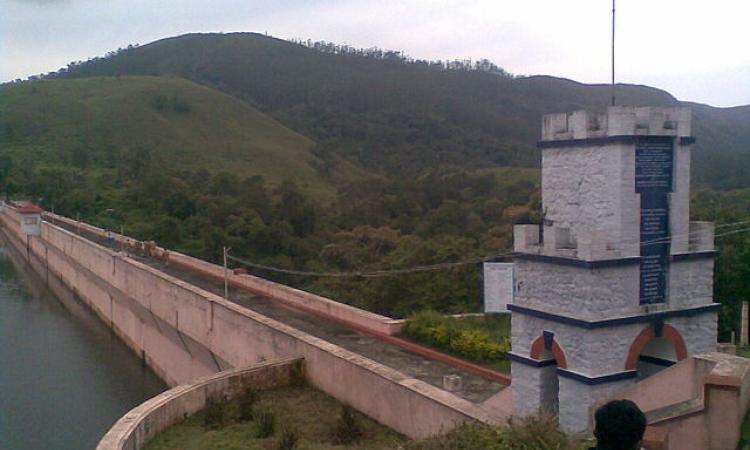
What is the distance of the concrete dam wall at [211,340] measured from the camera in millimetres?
8828

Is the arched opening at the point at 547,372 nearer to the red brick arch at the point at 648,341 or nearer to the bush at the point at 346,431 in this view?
the red brick arch at the point at 648,341

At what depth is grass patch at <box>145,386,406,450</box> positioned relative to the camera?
8656mm

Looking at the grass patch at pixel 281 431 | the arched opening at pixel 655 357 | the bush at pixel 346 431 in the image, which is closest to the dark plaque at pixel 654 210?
the arched opening at pixel 655 357

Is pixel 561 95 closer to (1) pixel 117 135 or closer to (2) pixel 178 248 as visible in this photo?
(1) pixel 117 135

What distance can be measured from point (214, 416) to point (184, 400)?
19.8 inches

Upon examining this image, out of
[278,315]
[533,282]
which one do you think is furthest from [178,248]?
[533,282]

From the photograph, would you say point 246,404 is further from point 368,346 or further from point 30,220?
point 30,220

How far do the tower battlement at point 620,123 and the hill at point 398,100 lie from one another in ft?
146

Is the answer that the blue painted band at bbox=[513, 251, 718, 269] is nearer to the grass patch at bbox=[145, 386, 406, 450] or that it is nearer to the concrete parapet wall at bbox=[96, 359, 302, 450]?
the grass patch at bbox=[145, 386, 406, 450]

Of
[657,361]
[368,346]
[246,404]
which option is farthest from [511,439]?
[368,346]

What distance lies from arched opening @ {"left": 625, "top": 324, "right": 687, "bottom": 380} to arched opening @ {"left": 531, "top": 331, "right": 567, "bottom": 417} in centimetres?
79

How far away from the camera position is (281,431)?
891 centimetres

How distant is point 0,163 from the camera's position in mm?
60094

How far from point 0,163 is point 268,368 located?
57.4 metres
